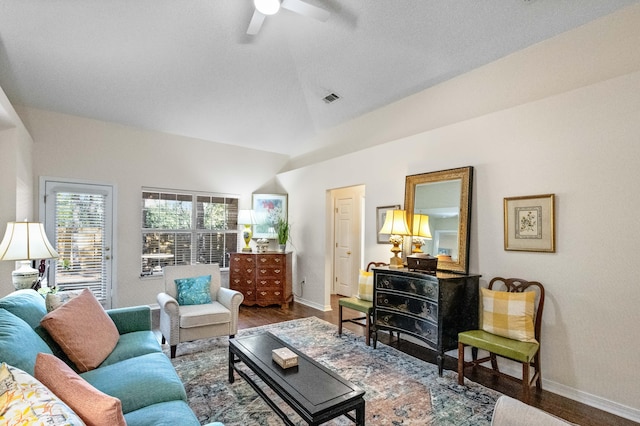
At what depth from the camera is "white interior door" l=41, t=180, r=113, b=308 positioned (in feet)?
A: 14.6

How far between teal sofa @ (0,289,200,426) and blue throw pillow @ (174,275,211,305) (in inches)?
46.6

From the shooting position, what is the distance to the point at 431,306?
10.1 ft

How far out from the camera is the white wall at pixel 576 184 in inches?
92.7

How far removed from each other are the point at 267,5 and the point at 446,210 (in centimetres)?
264

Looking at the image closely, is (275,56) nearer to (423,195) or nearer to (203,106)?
(203,106)

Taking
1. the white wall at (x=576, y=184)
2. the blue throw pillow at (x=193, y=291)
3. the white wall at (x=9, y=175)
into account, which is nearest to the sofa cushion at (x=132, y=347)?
the blue throw pillow at (x=193, y=291)

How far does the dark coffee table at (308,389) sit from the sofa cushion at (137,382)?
0.54 meters

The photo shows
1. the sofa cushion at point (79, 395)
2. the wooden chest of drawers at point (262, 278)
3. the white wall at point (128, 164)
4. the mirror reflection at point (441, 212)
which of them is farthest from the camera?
the wooden chest of drawers at point (262, 278)

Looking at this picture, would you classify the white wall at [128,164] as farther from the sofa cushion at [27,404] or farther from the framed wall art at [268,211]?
the sofa cushion at [27,404]

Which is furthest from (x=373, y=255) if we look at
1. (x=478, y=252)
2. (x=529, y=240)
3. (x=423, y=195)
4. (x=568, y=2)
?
(x=568, y=2)

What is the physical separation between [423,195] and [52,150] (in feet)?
16.6

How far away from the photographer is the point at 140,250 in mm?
5141

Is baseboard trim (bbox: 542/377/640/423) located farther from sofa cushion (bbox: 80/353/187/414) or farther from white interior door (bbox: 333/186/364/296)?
white interior door (bbox: 333/186/364/296)

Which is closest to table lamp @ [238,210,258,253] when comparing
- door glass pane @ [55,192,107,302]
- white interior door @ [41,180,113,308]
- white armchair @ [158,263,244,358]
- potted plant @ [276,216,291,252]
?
potted plant @ [276,216,291,252]
